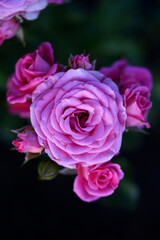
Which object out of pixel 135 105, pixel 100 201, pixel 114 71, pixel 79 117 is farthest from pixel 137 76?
pixel 100 201

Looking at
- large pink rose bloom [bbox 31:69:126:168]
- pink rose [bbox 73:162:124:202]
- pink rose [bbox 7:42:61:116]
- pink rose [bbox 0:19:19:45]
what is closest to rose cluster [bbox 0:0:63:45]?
pink rose [bbox 0:19:19:45]

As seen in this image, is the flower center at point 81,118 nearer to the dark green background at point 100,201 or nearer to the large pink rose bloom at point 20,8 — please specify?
the large pink rose bloom at point 20,8

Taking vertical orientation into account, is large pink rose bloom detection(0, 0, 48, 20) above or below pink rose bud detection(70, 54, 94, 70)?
above

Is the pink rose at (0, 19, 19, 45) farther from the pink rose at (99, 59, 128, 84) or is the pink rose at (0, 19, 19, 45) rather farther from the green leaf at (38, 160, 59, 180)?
the green leaf at (38, 160, 59, 180)

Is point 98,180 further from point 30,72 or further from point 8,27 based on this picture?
point 8,27

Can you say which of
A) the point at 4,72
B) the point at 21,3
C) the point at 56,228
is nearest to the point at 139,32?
the point at 4,72

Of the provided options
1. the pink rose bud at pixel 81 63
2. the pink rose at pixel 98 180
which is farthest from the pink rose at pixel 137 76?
the pink rose at pixel 98 180

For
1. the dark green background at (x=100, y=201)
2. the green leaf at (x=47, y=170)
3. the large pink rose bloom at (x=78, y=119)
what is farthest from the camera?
the dark green background at (x=100, y=201)
